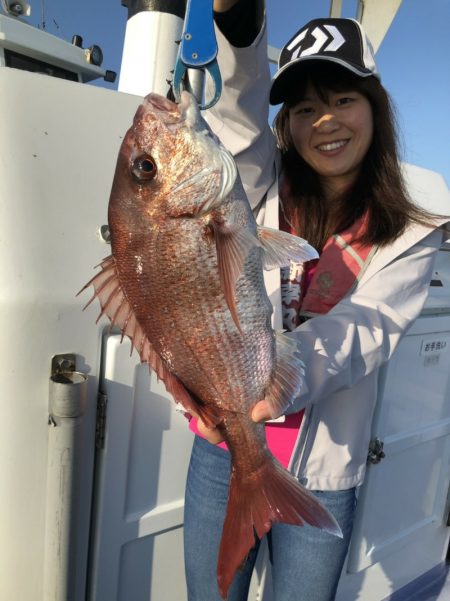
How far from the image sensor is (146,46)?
2.46 m

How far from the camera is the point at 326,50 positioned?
4.95 feet

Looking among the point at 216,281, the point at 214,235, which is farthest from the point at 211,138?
the point at 216,281

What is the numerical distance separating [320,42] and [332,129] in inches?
10.9

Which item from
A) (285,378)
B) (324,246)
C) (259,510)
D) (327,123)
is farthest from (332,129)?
(259,510)

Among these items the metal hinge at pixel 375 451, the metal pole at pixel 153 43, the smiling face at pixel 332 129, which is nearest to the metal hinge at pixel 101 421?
the smiling face at pixel 332 129

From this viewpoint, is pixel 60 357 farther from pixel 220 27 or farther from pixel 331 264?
pixel 220 27

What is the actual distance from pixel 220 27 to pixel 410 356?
1.85 m

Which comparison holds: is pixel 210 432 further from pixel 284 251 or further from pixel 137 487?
pixel 137 487

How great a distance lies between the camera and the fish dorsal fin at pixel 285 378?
3.93ft

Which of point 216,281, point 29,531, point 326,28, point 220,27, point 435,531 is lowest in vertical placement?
point 435,531

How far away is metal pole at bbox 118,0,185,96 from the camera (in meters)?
2.43

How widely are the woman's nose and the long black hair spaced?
0.21ft

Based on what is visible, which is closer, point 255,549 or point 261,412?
point 261,412

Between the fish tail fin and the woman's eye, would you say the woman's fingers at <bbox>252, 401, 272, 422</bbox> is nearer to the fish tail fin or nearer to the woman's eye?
the fish tail fin
